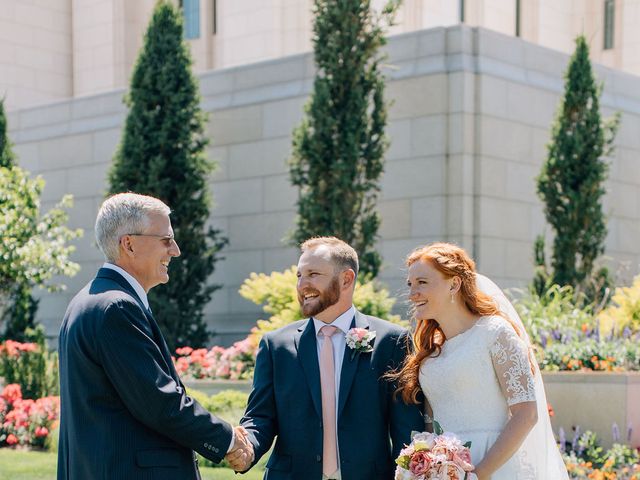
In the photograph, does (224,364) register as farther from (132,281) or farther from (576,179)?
(132,281)

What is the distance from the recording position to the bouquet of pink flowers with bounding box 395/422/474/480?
4699mm

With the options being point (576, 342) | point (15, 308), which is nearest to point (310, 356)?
point (576, 342)

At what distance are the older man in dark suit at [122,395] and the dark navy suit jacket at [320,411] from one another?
17.8 inches

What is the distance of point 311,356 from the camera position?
17.3 ft

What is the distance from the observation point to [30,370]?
1409cm

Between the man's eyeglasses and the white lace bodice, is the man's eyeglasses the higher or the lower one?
the higher one

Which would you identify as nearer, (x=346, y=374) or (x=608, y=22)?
(x=346, y=374)

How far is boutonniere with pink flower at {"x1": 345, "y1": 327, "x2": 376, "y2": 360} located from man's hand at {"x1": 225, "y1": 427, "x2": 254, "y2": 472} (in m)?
0.64

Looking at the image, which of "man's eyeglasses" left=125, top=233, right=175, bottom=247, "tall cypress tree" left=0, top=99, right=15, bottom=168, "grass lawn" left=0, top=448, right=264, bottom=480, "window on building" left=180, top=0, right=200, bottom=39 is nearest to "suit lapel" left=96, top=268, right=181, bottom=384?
"man's eyeglasses" left=125, top=233, right=175, bottom=247

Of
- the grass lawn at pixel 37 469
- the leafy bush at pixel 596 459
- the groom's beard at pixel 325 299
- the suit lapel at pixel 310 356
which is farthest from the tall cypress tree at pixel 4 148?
the groom's beard at pixel 325 299

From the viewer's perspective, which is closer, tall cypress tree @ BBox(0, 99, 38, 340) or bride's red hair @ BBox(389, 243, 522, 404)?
bride's red hair @ BBox(389, 243, 522, 404)

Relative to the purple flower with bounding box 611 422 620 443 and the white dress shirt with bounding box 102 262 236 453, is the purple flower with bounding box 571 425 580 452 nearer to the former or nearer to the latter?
the purple flower with bounding box 611 422 620 443

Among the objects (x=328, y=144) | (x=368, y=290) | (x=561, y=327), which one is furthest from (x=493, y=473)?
(x=328, y=144)

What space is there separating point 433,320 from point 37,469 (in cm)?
605
